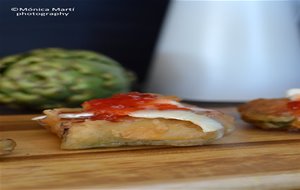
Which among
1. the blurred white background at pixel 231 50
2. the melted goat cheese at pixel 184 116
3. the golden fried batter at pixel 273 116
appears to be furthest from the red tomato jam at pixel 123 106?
the blurred white background at pixel 231 50

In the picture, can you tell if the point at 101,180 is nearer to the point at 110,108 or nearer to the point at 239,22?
the point at 110,108

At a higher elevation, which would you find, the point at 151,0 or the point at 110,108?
the point at 151,0

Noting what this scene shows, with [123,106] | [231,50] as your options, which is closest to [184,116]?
[123,106]

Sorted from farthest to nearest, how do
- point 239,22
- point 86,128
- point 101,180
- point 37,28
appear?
1. point 37,28
2. point 239,22
3. point 86,128
4. point 101,180

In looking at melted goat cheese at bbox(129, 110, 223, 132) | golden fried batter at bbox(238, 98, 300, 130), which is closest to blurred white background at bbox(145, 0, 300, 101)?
golden fried batter at bbox(238, 98, 300, 130)

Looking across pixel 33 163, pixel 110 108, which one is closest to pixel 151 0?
pixel 110 108

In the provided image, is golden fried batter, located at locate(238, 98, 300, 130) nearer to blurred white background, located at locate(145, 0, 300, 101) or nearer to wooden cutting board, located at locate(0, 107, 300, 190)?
wooden cutting board, located at locate(0, 107, 300, 190)

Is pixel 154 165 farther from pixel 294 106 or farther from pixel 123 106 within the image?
A: pixel 294 106

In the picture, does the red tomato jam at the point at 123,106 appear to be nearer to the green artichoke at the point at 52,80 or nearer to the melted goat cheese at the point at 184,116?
the melted goat cheese at the point at 184,116
